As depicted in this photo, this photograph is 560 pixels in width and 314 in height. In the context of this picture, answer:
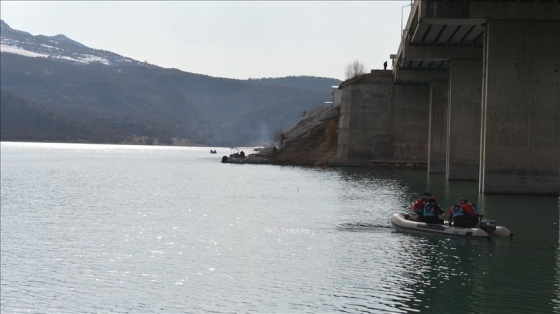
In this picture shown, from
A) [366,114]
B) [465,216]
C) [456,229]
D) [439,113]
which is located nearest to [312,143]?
[366,114]

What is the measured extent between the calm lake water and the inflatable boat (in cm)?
39

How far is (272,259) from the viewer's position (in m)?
25.3

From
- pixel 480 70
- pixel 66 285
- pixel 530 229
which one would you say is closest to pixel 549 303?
pixel 66 285

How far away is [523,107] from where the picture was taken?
149ft

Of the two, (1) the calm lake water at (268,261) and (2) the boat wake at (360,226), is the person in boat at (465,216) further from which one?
(2) the boat wake at (360,226)

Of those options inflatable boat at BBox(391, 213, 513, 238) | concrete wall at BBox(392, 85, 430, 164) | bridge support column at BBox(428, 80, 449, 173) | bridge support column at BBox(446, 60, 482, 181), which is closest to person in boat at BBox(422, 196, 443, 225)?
inflatable boat at BBox(391, 213, 513, 238)

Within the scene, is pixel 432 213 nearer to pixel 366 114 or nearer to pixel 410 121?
pixel 410 121

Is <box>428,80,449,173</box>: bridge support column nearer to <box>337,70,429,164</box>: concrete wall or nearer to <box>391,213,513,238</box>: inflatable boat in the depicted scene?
<box>337,70,429,164</box>: concrete wall

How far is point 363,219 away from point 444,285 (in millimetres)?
16030

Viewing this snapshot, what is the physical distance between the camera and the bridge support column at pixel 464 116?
63.1m

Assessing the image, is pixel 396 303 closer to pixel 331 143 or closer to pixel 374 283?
pixel 374 283

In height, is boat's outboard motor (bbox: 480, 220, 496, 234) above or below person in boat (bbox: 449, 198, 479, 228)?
below

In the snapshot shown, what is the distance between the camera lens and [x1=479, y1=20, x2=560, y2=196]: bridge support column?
45.2 meters

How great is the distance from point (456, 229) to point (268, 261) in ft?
28.2
